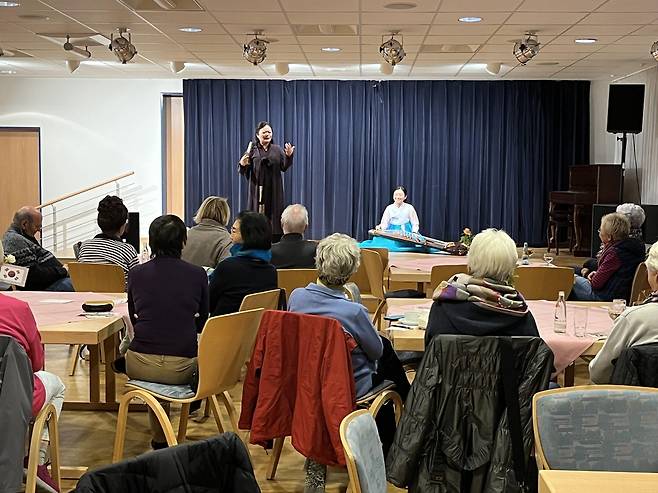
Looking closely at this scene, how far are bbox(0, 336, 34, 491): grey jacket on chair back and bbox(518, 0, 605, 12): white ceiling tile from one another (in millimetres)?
5595

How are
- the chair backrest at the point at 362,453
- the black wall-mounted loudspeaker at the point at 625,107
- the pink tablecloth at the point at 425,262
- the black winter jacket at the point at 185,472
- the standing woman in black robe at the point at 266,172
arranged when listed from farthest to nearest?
the black wall-mounted loudspeaker at the point at 625,107
the standing woman in black robe at the point at 266,172
the pink tablecloth at the point at 425,262
the chair backrest at the point at 362,453
the black winter jacket at the point at 185,472

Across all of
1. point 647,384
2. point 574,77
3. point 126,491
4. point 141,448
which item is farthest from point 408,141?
point 126,491

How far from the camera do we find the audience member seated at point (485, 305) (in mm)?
3107

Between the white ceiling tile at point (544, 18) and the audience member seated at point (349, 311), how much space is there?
15.9ft

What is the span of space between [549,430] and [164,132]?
12.6 m

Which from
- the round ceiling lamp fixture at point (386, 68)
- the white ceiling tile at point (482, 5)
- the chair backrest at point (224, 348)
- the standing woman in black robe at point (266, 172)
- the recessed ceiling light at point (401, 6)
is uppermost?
the round ceiling lamp fixture at point (386, 68)

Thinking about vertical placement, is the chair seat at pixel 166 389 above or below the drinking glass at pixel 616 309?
below

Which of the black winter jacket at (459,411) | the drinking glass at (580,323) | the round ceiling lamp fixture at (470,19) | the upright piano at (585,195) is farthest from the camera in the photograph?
the upright piano at (585,195)

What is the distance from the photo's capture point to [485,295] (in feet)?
10.2

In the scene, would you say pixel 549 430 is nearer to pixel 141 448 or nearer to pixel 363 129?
pixel 141 448

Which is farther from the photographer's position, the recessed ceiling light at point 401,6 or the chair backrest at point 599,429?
the recessed ceiling light at point 401,6

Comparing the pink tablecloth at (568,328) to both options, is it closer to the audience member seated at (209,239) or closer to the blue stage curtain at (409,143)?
the audience member seated at (209,239)

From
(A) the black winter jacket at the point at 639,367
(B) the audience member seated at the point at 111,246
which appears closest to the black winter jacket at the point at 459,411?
(A) the black winter jacket at the point at 639,367

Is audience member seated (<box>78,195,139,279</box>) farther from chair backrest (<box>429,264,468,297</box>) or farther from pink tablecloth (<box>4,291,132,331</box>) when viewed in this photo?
chair backrest (<box>429,264,468,297</box>)
